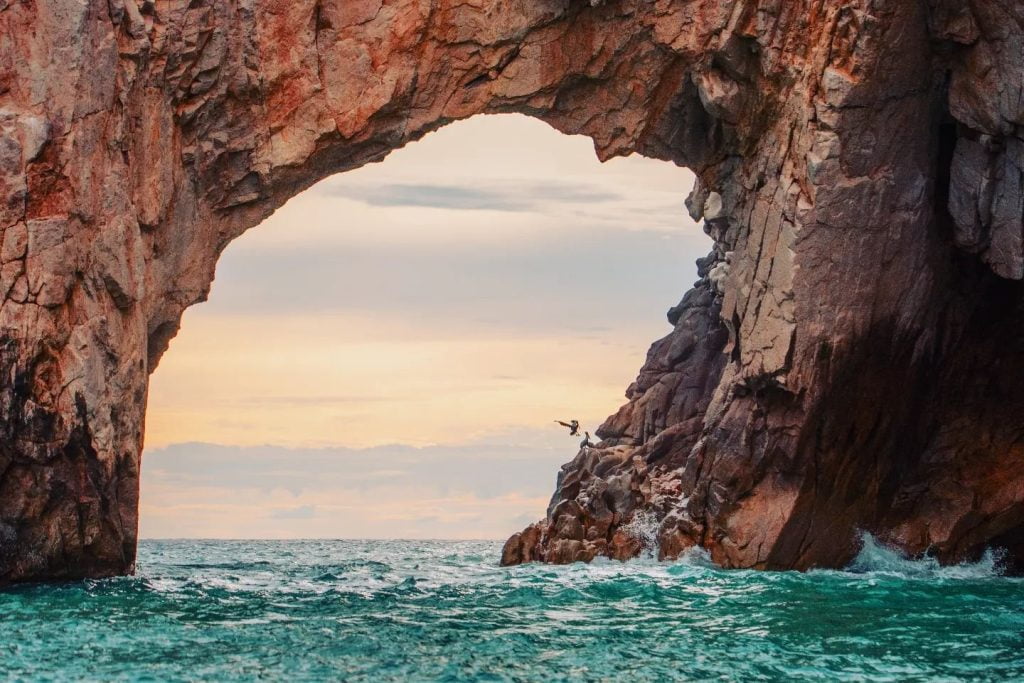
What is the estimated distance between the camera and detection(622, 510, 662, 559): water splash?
97.8ft

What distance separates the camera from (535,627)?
1972 cm

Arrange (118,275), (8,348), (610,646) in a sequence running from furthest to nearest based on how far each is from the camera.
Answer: (118,275) < (8,348) < (610,646)

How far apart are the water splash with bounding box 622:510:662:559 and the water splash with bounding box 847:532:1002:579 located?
13.9ft

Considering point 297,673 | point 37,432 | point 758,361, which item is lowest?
point 297,673

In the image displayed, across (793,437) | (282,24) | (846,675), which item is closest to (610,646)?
(846,675)

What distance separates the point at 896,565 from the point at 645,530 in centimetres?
538

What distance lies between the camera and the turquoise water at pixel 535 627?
16.4m

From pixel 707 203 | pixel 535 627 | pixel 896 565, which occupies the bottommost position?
pixel 535 627

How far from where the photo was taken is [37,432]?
73.9 ft

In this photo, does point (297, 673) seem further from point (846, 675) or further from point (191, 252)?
point (191, 252)

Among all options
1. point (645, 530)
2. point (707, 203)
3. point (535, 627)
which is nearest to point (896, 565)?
point (645, 530)

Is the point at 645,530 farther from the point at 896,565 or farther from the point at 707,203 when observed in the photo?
the point at 707,203

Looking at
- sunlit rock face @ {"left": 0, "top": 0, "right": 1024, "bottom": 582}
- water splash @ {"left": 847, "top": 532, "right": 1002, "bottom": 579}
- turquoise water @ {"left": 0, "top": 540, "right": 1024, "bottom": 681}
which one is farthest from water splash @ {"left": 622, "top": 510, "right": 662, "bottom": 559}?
water splash @ {"left": 847, "top": 532, "right": 1002, "bottom": 579}

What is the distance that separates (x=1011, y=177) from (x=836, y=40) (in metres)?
4.08
